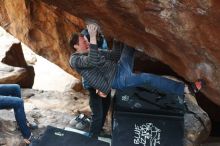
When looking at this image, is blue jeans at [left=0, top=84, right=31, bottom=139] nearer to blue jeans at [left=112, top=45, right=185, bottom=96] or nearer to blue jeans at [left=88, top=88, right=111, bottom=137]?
blue jeans at [left=88, top=88, right=111, bottom=137]

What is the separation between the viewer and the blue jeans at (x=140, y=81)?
584cm

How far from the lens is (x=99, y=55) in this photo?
18.4 ft

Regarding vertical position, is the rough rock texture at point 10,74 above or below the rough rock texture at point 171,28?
below

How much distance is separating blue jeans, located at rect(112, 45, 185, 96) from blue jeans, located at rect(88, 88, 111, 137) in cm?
32

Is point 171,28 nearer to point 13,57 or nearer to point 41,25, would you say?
point 41,25

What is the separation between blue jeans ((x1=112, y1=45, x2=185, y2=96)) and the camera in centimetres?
584

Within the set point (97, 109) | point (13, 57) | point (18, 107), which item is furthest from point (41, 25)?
point (97, 109)

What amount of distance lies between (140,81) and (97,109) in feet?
2.54

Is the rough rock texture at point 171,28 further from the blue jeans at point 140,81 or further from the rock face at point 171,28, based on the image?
the blue jeans at point 140,81

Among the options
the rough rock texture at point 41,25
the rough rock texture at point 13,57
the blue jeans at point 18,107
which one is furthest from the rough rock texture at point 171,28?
the rough rock texture at point 13,57

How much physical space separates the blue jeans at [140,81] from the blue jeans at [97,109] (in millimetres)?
322

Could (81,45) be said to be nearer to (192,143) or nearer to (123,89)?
(123,89)

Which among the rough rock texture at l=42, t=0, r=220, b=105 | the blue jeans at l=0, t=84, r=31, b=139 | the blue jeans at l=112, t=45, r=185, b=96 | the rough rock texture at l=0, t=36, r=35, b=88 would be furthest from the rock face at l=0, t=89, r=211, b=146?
the rough rock texture at l=0, t=36, r=35, b=88

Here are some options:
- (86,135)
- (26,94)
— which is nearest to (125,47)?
(86,135)
